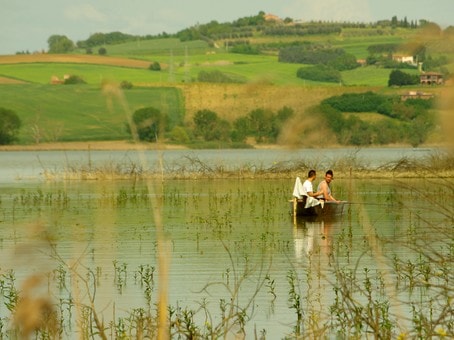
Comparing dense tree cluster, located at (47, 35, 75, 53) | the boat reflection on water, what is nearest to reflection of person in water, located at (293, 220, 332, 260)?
the boat reflection on water

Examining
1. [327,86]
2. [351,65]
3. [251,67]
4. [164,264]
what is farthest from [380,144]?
[164,264]

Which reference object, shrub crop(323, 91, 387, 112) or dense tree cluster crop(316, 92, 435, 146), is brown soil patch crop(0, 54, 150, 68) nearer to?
shrub crop(323, 91, 387, 112)

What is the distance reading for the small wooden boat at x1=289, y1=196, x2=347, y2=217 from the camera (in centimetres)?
2422

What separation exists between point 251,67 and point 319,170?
310ft

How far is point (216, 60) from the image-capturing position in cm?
14450

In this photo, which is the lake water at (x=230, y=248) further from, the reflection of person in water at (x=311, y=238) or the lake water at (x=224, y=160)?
the lake water at (x=224, y=160)

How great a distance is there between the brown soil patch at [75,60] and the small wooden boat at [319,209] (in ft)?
358

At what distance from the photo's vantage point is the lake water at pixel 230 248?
806cm

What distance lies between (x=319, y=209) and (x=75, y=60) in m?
112

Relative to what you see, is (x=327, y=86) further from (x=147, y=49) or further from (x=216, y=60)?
(x=147, y=49)

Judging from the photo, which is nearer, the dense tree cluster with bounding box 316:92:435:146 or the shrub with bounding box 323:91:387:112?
the dense tree cluster with bounding box 316:92:435:146

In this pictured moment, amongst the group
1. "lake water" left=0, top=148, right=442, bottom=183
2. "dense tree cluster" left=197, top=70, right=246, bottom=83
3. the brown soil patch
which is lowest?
"lake water" left=0, top=148, right=442, bottom=183

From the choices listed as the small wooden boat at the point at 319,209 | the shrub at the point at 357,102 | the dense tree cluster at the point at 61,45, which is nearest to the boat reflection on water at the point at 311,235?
the small wooden boat at the point at 319,209

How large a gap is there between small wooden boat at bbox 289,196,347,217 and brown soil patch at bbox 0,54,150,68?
109m
